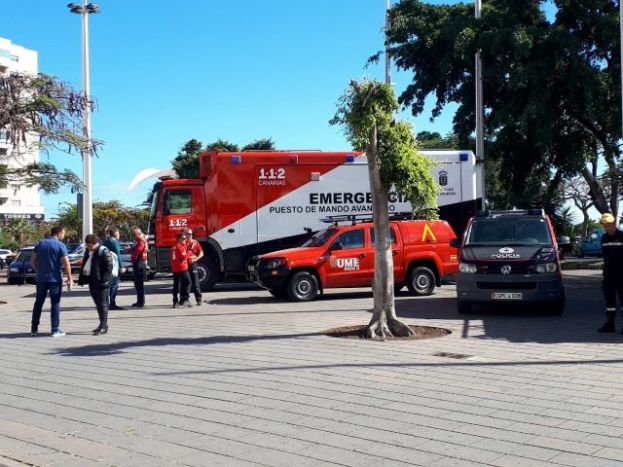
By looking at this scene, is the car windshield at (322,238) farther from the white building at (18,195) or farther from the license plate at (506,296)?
the white building at (18,195)

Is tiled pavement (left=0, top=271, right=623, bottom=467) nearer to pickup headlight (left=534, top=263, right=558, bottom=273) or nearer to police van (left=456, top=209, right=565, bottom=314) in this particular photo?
police van (left=456, top=209, right=565, bottom=314)

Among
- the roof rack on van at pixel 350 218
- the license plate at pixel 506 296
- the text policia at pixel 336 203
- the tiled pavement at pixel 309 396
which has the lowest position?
the tiled pavement at pixel 309 396

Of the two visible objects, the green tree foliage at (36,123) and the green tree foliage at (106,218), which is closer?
the green tree foliage at (36,123)

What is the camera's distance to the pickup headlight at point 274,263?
16375 millimetres

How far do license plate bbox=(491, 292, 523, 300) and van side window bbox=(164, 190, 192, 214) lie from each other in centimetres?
941

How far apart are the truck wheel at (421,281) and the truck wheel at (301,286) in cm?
240

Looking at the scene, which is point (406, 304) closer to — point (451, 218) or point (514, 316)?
point (514, 316)

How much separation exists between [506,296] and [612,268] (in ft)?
7.85

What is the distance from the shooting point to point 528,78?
22.4 meters

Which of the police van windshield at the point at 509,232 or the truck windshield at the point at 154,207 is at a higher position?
the truck windshield at the point at 154,207

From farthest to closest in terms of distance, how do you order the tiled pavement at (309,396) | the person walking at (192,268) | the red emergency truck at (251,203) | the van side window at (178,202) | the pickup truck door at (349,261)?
the van side window at (178,202), the red emergency truck at (251,203), the pickup truck door at (349,261), the person walking at (192,268), the tiled pavement at (309,396)

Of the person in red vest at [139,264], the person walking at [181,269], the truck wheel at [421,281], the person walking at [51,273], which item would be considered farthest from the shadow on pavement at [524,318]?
the person walking at [51,273]

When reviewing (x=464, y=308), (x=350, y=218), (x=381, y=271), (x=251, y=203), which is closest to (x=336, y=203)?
(x=350, y=218)

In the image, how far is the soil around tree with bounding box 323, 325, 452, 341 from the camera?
10664 mm
